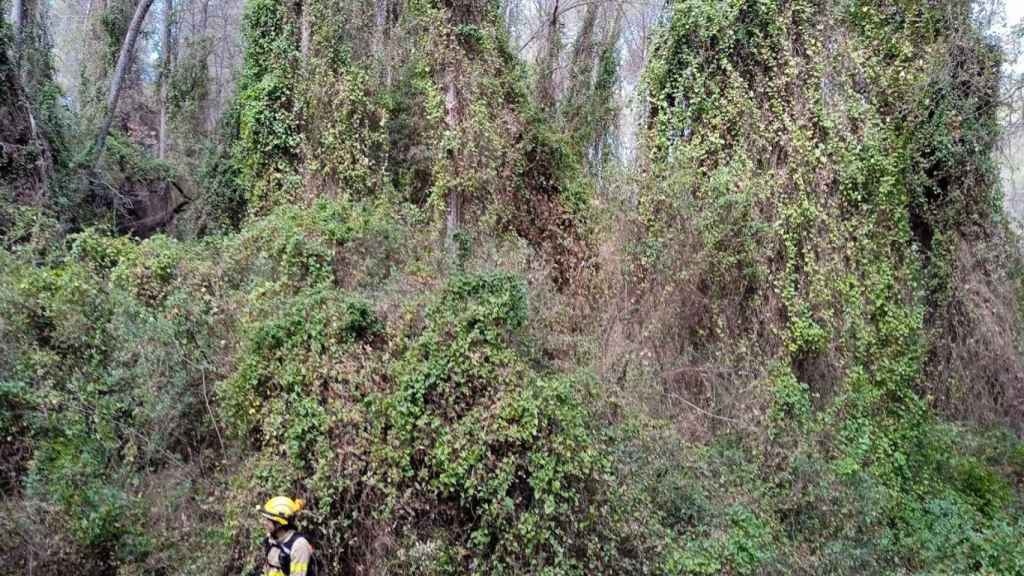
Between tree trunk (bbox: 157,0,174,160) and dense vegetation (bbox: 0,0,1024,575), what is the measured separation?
639 cm

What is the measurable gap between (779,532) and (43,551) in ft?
23.1

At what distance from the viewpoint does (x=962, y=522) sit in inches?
318

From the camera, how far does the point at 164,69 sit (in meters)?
22.0

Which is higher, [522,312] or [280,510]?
[522,312]

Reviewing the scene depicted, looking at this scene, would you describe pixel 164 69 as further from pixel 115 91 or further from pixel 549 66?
pixel 549 66

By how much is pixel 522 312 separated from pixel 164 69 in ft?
68.4

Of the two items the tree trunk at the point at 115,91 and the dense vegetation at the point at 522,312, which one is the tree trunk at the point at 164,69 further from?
the tree trunk at the point at 115,91

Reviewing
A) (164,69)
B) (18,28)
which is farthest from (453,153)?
(164,69)

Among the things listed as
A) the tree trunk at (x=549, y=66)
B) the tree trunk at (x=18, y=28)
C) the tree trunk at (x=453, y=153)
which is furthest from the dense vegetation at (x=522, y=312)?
the tree trunk at (x=549, y=66)

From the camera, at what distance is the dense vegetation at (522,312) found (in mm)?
5961

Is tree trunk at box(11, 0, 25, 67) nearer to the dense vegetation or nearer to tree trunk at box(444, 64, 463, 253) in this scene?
the dense vegetation

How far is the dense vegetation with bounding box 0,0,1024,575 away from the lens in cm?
596

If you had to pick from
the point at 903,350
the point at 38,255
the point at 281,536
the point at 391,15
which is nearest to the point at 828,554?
the point at 903,350

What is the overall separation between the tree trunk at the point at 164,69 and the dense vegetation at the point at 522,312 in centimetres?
639
